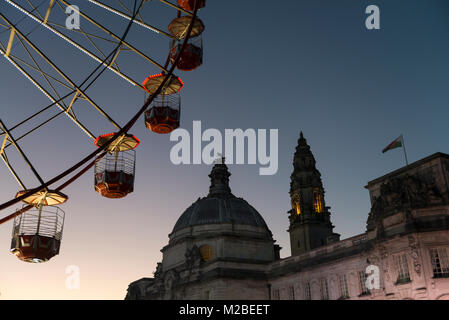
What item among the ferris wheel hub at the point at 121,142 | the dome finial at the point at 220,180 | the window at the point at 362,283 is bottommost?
the window at the point at 362,283

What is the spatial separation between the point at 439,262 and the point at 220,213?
45.7m

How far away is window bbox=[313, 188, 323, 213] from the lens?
237ft

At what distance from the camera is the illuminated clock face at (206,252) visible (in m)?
74.2

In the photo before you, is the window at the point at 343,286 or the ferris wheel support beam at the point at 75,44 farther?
the window at the point at 343,286

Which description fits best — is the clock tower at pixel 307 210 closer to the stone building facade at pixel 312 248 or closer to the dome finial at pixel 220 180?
the stone building facade at pixel 312 248

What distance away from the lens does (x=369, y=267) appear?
146 feet

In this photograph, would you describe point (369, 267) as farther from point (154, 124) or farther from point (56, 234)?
point (56, 234)

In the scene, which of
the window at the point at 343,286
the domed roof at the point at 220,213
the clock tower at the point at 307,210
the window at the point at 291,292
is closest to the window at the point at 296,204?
the clock tower at the point at 307,210

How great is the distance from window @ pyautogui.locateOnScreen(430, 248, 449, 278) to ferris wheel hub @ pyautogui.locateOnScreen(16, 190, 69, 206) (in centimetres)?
2989

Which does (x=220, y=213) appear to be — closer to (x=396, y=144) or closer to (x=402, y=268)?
(x=396, y=144)

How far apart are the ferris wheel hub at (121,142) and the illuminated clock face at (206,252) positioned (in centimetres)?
5192

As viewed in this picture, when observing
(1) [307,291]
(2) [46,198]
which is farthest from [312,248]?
(2) [46,198]
